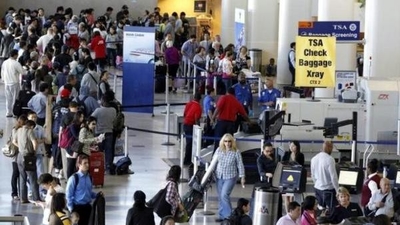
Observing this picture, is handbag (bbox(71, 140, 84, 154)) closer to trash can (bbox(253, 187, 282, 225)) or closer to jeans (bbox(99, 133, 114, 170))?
jeans (bbox(99, 133, 114, 170))

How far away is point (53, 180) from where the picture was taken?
16328mm

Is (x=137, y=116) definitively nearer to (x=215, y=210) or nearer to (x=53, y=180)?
(x=215, y=210)

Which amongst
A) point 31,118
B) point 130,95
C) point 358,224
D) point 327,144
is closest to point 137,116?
point 130,95

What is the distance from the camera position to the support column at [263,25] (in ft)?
132

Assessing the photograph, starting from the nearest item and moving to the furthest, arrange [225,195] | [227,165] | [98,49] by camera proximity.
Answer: [227,165] → [225,195] → [98,49]

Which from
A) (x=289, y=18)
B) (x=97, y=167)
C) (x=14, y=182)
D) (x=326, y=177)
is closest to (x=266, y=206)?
(x=326, y=177)

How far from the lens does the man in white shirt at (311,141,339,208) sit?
59.5 ft

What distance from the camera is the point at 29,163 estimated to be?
1930 centimetres

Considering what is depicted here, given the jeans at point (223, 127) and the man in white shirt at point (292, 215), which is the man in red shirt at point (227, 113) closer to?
the jeans at point (223, 127)

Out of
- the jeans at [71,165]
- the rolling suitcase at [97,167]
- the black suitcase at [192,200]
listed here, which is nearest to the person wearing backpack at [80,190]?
→ the black suitcase at [192,200]

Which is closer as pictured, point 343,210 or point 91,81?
point 343,210

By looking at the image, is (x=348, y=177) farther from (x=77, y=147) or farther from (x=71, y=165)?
(x=71, y=165)

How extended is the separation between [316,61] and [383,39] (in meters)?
3.56

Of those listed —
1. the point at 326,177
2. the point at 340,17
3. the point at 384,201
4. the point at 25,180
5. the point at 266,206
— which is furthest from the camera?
the point at 340,17
